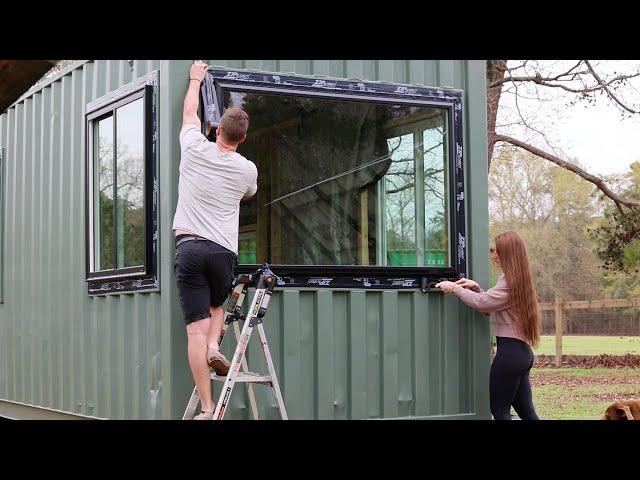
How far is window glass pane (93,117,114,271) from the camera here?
7.14m

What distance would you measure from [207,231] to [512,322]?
2040mm

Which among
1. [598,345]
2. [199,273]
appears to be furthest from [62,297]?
[598,345]

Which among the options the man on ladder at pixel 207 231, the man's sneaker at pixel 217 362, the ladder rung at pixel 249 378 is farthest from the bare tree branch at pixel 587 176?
the man's sneaker at pixel 217 362

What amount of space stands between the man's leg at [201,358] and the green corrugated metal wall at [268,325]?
44 centimetres

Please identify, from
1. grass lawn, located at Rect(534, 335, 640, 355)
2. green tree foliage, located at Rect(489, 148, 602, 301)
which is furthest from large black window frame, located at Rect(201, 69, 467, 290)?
green tree foliage, located at Rect(489, 148, 602, 301)

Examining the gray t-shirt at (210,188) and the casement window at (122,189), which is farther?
the casement window at (122,189)

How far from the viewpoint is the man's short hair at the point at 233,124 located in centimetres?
566

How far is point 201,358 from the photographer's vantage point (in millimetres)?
5629

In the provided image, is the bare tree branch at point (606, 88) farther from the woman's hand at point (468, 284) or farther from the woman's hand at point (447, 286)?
the woman's hand at point (447, 286)

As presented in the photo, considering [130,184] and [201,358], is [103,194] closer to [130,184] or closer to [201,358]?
[130,184]

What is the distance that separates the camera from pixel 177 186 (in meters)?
6.18

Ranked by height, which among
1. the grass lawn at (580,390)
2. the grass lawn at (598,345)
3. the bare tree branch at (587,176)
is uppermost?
the bare tree branch at (587,176)

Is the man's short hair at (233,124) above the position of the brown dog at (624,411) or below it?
above
